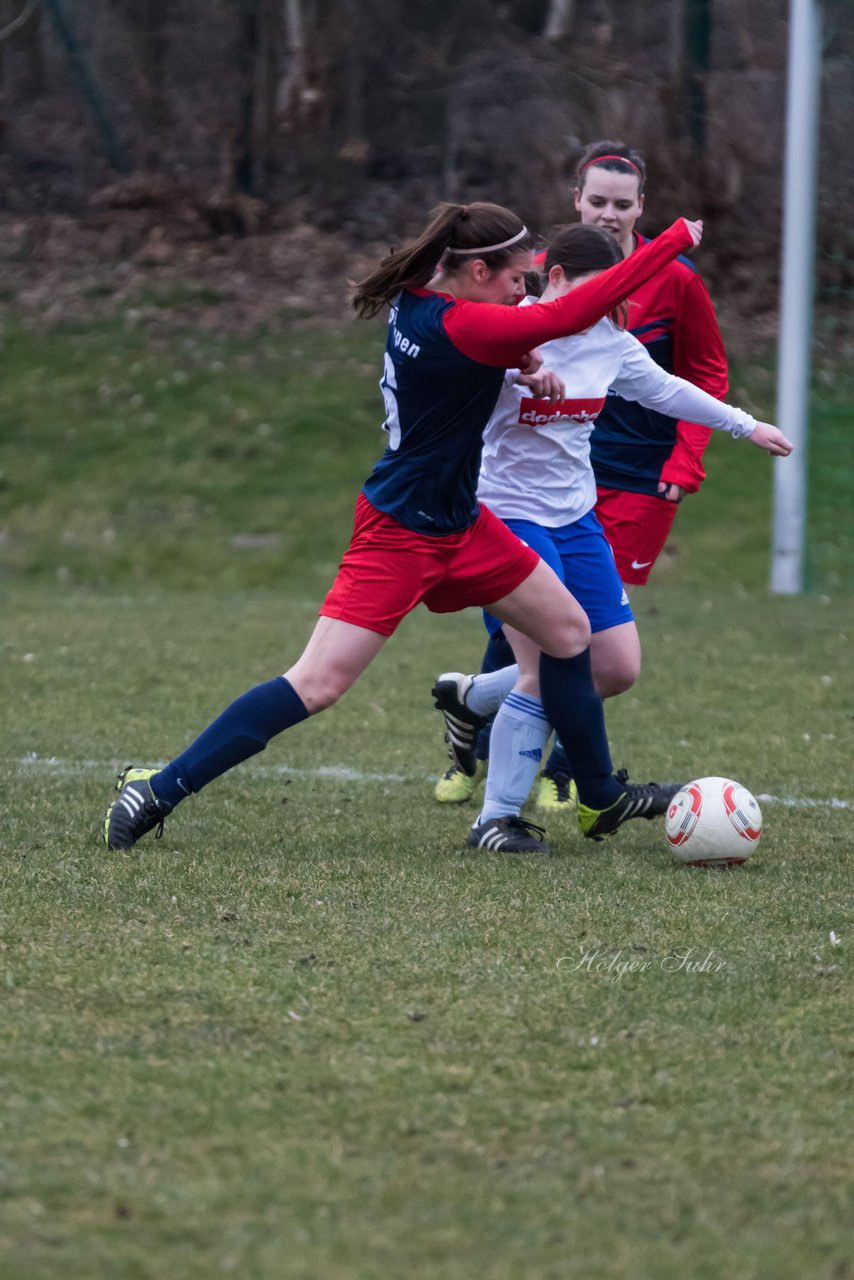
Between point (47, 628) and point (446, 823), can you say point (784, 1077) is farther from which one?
point (47, 628)

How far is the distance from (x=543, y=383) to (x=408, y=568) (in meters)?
0.62

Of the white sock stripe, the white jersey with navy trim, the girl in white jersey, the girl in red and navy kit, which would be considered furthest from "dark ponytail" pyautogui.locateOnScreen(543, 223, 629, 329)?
the white sock stripe

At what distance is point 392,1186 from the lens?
8.55 feet

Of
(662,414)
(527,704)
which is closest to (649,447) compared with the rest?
(662,414)

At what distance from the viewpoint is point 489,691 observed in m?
5.95

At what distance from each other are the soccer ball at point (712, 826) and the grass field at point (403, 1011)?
80 millimetres

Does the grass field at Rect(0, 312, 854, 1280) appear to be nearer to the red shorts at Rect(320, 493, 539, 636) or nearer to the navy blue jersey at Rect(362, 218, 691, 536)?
the red shorts at Rect(320, 493, 539, 636)

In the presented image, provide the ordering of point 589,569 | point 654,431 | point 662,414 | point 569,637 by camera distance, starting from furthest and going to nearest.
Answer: point 654,431 → point 662,414 → point 589,569 → point 569,637

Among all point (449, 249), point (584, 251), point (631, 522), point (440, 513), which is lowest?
point (631, 522)

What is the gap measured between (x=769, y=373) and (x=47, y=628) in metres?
8.31

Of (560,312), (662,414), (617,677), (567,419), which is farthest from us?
(662,414)

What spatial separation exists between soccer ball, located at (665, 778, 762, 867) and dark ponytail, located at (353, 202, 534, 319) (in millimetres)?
1594

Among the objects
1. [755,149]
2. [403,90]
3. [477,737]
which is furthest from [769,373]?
[477,737]

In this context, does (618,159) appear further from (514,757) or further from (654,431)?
(514,757)
